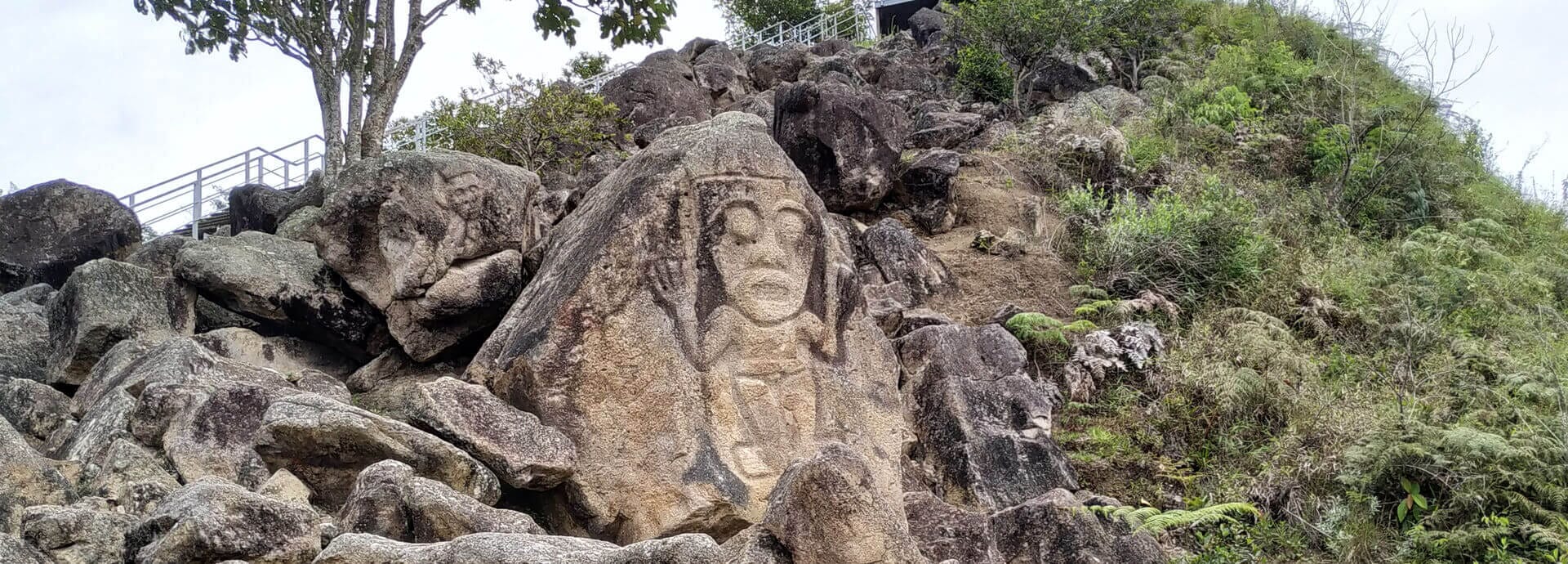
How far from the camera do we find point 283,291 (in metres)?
12.1

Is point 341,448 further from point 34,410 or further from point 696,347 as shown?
point 34,410

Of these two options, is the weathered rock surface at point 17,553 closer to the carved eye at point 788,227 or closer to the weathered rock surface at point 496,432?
the weathered rock surface at point 496,432

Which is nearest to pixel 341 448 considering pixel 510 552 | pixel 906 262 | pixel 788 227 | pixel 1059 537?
pixel 510 552

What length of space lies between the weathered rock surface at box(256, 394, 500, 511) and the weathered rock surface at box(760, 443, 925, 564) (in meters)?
2.09

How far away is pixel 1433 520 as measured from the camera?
10852 millimetres

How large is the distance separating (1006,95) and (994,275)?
284 inches

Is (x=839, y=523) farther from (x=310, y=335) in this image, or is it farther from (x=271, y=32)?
(x=271, y=32)

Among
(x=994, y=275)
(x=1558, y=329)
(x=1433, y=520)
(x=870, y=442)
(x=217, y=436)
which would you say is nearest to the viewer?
(x=217, y=436)

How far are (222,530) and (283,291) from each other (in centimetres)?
530

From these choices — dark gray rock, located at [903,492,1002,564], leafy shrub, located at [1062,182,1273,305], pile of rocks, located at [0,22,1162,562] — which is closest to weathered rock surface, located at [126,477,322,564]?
pile of rocks, located at [0,22,1162,562]

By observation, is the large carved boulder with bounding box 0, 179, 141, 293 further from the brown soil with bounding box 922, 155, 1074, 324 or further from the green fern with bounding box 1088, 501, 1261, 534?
the green fern with bounding box 1088, 501, 1261, 534

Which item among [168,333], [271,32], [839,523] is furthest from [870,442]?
[271,32]

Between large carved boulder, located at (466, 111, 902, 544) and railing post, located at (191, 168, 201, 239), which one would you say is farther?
railing post, located at (191, 168, 201, 239)

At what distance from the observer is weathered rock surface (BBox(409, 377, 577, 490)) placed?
8.84 m
